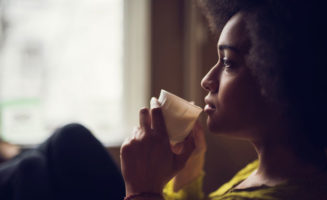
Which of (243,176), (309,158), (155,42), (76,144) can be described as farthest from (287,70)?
(155,42)

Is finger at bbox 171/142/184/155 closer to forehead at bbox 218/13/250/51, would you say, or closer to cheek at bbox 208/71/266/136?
cheek at bbox 208/71/266/136

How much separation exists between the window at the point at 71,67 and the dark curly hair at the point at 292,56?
4.80ft

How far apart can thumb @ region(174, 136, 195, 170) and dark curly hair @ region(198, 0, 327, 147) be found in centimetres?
24

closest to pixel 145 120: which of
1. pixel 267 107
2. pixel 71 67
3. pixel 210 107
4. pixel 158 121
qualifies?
pixel 158 121

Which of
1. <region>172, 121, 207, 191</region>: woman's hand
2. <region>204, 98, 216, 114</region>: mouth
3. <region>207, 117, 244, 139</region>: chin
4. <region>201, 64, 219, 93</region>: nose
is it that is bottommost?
<region>172, 121, 207, 191</region>: woman's hand

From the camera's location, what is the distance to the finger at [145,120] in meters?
0.77

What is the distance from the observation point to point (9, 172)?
101 cm

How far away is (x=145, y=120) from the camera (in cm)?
77

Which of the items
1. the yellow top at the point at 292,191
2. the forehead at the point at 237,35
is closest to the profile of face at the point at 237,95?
the forehead at the point at 237,35

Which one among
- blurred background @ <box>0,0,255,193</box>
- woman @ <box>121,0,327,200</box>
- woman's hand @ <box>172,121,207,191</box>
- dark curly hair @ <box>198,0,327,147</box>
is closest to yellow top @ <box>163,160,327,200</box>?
woman @ <box>121,0,327,200</box>

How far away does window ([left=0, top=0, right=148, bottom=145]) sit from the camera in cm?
199

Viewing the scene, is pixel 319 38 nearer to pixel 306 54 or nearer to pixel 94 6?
pixel 306 54

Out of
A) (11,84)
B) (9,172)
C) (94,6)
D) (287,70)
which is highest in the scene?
(94,6)

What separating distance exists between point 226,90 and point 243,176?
292 mm
